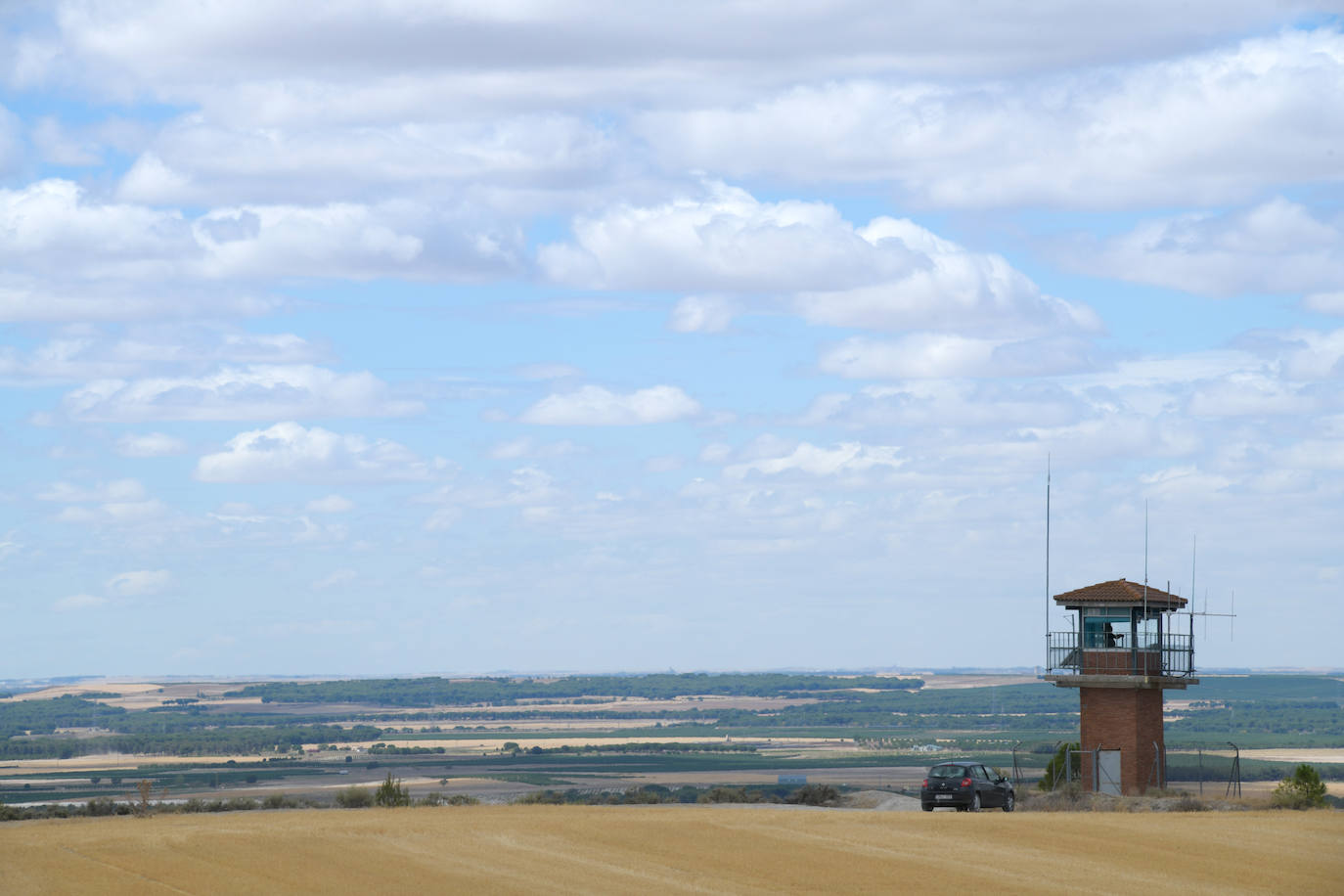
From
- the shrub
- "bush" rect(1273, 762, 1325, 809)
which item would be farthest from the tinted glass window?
the shrub

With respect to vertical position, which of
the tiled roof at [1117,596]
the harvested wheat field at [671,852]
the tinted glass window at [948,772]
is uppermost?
the tiled roof at [1117,596]

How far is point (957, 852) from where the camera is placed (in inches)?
1337

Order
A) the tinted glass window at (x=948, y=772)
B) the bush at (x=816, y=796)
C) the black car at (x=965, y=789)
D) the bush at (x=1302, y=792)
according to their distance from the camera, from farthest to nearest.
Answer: the bush at (x=816, y=796)
the bush at (x=1302, y=792)
the tinted glass window at (x=948, y=772)
the black car at (x=965, y=789)

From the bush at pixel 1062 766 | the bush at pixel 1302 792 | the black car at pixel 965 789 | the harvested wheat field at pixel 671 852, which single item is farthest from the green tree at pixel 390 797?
the bush at pixel 1302 792

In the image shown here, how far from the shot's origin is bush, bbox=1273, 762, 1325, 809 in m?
49.0

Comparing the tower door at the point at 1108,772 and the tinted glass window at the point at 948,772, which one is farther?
the tower door at the point at 1108,772

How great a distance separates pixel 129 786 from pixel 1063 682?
91.9 m

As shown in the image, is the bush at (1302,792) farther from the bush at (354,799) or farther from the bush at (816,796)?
the bush at (354,799)

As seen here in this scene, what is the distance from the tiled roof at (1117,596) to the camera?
52.4 m

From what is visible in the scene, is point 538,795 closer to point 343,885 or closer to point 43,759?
point 343,885

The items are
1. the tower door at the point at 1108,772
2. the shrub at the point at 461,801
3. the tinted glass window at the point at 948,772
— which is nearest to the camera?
the tinted glass window at the point at 948,772

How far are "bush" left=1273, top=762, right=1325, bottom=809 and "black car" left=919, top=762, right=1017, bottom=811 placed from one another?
901 cm

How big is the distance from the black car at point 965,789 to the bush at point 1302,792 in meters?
9.01

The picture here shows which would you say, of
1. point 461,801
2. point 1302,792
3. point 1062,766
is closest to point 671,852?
point 461,801
